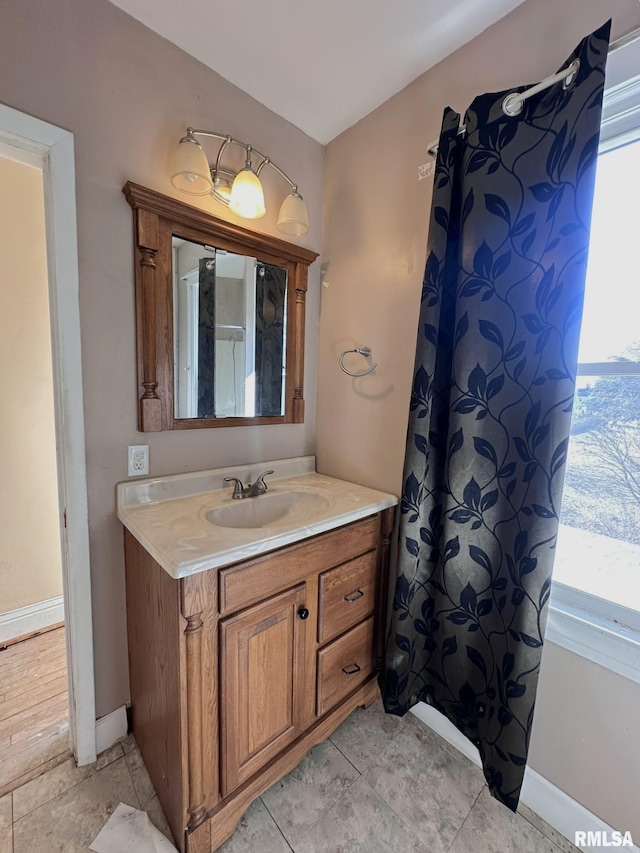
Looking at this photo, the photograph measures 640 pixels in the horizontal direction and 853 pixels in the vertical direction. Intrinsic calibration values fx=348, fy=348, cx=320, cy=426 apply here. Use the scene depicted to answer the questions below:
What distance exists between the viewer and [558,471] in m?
0.93

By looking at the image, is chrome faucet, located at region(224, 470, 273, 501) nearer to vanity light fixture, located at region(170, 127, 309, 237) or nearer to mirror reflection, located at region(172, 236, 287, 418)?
mirror reflection, located at region(172, 236, 287, 418)

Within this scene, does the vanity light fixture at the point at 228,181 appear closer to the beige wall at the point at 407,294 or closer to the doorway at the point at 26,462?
the beige wall at the point at 407,294

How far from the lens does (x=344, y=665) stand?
4.25 ft

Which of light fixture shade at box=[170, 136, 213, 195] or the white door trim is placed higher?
light fixture shade at box=[170, 136, 213, 195]

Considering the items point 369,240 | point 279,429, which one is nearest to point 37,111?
point 369,240

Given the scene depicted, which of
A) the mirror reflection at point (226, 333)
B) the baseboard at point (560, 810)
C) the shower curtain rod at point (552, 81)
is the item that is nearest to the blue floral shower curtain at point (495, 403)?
the shower curtain rod at point (552, 81)

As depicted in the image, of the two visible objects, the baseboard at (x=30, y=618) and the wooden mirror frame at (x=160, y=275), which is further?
the baseboard at (x=30, y=618)

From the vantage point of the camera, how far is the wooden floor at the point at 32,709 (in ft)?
3.92

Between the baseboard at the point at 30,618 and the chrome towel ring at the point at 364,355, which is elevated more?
the chrome towel ring at the point at 364,355

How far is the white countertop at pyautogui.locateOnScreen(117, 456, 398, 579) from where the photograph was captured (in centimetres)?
89

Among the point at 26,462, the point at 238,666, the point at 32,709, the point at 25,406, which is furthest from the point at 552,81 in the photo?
the point at 32,709

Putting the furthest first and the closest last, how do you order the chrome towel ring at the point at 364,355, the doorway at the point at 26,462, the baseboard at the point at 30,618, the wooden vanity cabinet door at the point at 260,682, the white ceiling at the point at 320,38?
the baseboard at the point at 30,618 → the doorway at the point at 26,462 → the chrome towel ring at the point at 364,355 → the white ceiling at the point at 320,38 → the wooden vanity cabinet door at the point at 260,682

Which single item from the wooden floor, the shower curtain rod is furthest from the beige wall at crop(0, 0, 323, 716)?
the shower curtain rod

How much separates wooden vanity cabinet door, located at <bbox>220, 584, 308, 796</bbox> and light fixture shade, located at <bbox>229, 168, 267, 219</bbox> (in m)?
1.35
